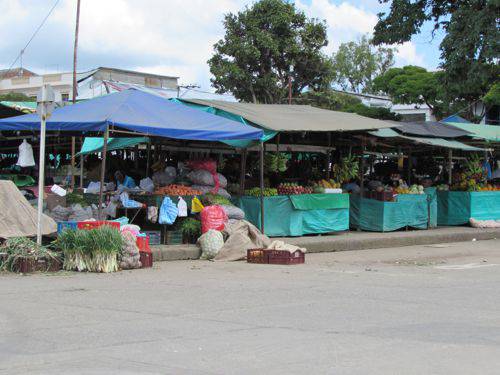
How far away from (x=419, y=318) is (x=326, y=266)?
539cm

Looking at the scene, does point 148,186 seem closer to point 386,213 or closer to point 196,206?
point 196,206

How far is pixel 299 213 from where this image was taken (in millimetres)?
16547

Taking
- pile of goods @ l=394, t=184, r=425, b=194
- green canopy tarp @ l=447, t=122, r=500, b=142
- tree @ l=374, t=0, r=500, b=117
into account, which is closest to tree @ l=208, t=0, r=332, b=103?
tree @ l=374, t=0, r=500, b=117

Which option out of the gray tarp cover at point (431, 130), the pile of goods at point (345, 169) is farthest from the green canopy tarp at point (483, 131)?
the pile of goods at point (345, 169)

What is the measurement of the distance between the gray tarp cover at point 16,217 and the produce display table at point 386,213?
9437mm

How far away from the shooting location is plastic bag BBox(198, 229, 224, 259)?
13.5 m

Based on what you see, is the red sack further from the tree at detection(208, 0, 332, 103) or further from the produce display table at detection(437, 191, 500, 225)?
the tree at detection(208, 0, 332, 103)

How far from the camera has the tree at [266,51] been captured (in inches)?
1468

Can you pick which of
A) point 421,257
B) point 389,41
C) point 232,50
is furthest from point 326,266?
→ point 232,50

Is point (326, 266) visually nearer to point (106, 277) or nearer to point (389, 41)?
point (106, 277)

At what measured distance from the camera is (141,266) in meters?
12.0

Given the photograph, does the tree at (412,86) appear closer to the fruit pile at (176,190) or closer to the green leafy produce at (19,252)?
the fruit pile at (176,190)

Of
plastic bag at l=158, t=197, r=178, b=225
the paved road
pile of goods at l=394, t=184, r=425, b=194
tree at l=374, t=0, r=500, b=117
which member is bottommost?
the paved road

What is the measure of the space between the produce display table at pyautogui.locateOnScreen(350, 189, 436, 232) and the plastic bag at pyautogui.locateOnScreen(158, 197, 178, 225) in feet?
22.7
